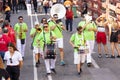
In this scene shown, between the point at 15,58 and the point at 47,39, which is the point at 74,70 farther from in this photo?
the point at 15,58

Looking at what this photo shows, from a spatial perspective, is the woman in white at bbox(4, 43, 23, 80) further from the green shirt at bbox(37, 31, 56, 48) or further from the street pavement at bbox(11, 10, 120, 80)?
the street pavement at bbox(11, 10, 120, 80)

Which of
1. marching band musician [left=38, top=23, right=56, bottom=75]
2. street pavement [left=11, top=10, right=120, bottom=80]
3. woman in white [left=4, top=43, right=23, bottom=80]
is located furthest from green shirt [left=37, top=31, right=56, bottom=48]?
woman in white [left=4, top=43, right=23, bottom=80]

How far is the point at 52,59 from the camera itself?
16250 millimetres

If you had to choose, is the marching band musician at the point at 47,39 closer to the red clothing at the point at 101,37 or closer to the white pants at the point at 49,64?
the white pants at the point at 49,64

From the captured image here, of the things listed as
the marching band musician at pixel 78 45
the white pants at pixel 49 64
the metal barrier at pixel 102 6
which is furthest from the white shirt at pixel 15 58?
A: the metal barrier at pixel 102 6

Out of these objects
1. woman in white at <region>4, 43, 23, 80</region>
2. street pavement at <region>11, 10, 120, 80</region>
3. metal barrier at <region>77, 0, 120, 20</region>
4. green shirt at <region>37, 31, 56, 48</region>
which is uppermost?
metal barrier at <region>77, 0, 120, 20</region>

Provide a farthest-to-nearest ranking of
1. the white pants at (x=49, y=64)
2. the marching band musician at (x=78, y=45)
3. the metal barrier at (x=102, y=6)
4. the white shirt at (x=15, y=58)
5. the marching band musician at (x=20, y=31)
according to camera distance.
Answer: the metal barrier at (x=102, y=6) → the marching band musician at (x=20, y=31) → the marching band musician at (x=78, y=45) → the white pants at (x=49, y=64) → the white shirt at (x=15, y=58)

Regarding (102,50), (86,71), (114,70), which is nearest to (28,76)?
(86,71)

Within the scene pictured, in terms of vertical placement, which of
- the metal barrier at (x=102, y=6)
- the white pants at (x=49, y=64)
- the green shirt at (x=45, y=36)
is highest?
the metal barrier at (x=102, y=6)

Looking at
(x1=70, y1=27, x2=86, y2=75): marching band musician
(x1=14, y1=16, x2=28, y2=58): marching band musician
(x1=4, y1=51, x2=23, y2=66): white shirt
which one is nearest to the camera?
(x1=4, y1=51, x2=23, y2=66): white shirt

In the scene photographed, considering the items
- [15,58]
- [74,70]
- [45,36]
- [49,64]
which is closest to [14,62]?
[15,58]

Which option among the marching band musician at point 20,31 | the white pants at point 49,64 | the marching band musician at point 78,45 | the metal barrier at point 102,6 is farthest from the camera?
the metal barrier at point 102,6

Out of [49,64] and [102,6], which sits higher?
[102,6]

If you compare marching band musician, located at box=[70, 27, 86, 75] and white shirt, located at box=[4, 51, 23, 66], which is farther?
marching band musician, located at box=[70, 27, 86, 75]
